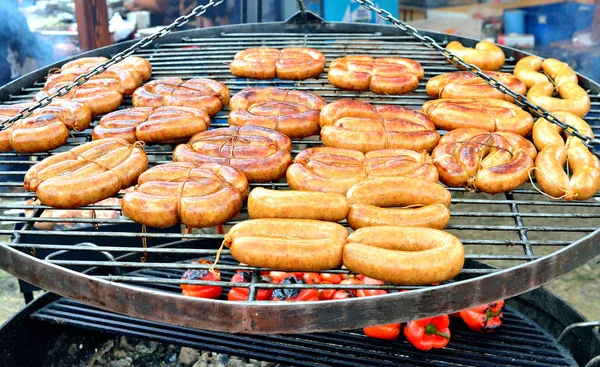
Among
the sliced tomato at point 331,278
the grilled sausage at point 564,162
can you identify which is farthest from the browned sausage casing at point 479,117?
the sliced tomato at point 331,278

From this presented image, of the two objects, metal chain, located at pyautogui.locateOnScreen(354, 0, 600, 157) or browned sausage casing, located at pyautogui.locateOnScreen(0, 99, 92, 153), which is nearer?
metal chain, located at pyautogui.locateOnScreen(354, 0, 600, 157)

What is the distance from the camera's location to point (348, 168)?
3730 mm

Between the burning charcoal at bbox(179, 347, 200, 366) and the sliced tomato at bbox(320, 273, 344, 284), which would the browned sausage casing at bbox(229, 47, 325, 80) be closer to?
the sliced tomato at bbox(320, 273, 344, 284)

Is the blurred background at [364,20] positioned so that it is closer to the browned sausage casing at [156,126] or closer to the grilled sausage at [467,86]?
the grilled sausage at [467,86]

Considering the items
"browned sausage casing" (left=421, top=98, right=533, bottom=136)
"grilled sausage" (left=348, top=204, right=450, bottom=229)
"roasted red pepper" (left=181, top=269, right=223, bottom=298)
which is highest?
"browned sausage casing" (left=421, top=98, right=533, bottom=136)

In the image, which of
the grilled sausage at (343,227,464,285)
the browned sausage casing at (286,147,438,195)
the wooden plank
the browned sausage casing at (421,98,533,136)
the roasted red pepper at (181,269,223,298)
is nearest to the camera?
the grilled sausage at (343,227,464,285)

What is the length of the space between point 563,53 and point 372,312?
9.39 meters

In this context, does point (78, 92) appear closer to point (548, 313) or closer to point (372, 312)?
point (372, 312)

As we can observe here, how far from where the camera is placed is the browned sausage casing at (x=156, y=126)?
4262 millimetres

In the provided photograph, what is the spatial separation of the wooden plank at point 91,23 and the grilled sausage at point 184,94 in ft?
14.8

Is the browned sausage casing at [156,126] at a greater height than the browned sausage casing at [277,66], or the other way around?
the browned sausage casing at [277,66]

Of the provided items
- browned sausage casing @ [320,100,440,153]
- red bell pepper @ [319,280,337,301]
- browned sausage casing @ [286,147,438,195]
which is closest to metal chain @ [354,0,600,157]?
browned sausage casing @ [320,100,440,153]

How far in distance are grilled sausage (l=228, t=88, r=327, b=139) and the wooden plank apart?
510cm

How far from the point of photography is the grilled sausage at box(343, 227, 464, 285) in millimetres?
2906
